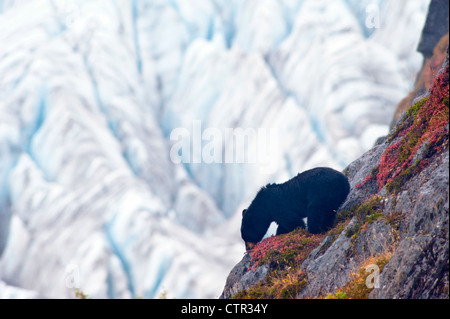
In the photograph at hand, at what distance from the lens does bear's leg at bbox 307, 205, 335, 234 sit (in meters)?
10.6

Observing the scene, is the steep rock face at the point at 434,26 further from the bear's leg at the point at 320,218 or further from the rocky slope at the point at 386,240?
the bear's leg at the point at 320,218

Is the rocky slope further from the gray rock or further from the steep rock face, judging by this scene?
the steep rock face

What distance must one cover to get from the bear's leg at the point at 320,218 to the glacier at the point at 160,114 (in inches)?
1592

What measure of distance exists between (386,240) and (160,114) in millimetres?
75348

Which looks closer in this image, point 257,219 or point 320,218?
point 320,218

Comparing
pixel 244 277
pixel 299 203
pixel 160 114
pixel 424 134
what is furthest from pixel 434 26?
pixel 160 114

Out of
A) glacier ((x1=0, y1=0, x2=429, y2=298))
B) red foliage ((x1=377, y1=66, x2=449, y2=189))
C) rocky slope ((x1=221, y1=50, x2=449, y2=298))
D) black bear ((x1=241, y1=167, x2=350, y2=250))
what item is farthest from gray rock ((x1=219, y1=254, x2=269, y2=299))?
glacier ((x1=0, y1=0, x2=429, y2=298))

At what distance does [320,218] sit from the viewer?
10.6 meters

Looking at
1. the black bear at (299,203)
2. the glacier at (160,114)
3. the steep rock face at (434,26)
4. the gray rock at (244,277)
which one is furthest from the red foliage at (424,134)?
the glacier at (160,114)

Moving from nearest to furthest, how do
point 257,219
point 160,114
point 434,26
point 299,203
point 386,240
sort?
point 386,240 → point 299,203 → point 257,219 → point 434,26 → point 160,114

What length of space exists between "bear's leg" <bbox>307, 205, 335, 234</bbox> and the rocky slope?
21 centimetres

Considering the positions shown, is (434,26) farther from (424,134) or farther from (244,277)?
(244,277)

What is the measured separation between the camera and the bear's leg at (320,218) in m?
10.6
